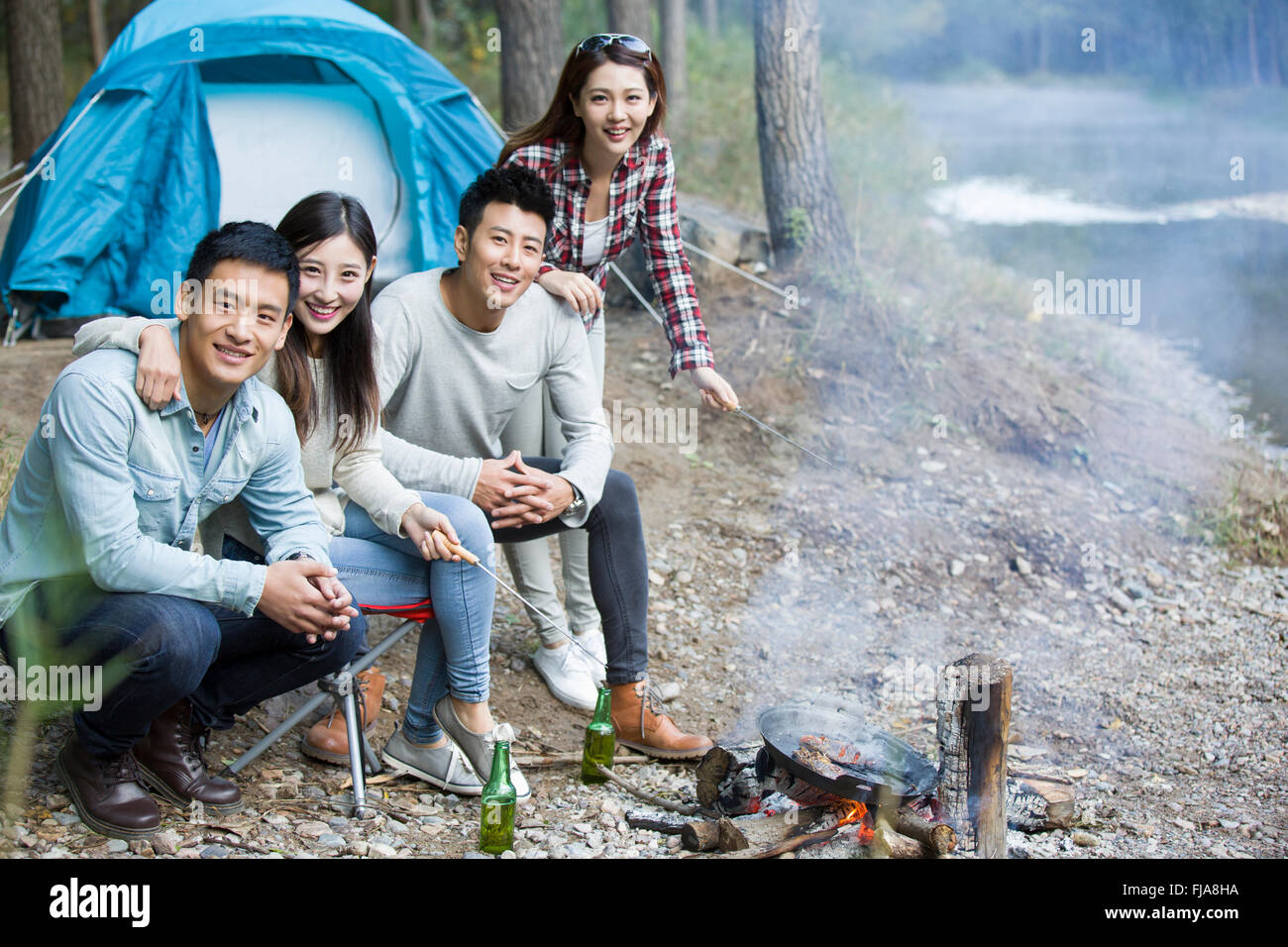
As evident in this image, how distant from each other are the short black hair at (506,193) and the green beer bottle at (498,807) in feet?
4.39

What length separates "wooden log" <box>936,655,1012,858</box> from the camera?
8.21ft

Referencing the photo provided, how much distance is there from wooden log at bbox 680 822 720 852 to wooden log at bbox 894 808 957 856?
15.8 inches

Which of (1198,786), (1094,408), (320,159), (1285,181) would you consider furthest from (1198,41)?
(1198,786)

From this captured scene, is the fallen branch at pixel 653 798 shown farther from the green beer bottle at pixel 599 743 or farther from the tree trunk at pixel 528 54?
the tree trunk at pixel 528 54

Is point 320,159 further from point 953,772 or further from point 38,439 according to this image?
point 953,772

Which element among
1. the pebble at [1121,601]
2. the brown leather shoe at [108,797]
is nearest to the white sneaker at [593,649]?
the brown leather shoe at [108,797]

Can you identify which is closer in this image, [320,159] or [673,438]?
[673,438]

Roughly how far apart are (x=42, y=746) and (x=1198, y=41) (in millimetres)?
21622

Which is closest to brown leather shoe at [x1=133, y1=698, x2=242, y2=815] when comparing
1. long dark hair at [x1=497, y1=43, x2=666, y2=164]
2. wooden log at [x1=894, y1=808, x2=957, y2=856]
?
wooden log at [x1=894, y1=808, x2=957, y2=856]

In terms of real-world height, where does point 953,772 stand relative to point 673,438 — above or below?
below

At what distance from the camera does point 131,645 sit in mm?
2189

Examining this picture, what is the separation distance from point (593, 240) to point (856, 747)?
164cm

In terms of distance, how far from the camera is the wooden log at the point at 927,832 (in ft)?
7.94

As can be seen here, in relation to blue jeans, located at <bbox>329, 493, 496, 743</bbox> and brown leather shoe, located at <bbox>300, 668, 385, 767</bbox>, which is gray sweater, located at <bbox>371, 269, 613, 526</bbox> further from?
brown leather shoe, located at <bbox>300, 668, 385, 767</bbox>
